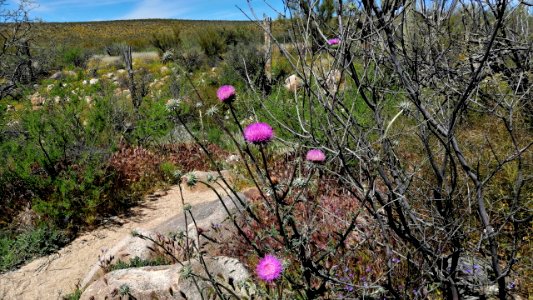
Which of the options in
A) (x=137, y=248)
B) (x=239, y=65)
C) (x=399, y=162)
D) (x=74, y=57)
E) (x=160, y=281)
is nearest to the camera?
(x=399, y=162)

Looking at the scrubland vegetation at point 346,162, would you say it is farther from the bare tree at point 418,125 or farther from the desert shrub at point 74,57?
the desert shrub at point 74,57

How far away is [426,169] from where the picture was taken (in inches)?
181

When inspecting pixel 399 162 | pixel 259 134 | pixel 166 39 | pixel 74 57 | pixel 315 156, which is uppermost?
pixel 166 39

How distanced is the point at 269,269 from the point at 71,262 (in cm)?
400

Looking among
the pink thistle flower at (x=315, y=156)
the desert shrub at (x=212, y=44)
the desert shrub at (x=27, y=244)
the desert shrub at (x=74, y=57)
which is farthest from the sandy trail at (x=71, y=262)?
the desert shrub at (x=212, y=44)

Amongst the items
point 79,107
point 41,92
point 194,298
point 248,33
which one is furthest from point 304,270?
point 248,33

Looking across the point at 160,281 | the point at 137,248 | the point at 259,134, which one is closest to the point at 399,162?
the point at 259,134

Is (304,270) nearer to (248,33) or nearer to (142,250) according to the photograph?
(142,250)

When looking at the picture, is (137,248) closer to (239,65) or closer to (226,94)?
(226,94)

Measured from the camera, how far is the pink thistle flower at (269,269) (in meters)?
1.85

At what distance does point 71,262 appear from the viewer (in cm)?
501

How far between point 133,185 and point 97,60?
23912 mm

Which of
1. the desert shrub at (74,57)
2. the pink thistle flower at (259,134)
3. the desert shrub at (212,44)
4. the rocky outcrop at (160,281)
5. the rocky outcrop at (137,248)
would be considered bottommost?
the rocky outcrop at (137,248)

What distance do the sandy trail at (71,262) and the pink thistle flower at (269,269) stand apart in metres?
3.33
